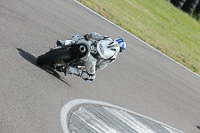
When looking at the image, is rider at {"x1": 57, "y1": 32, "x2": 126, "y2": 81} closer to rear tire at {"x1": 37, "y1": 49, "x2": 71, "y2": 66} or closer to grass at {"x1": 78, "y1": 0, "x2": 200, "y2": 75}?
rear tire at {"x1": 37, "y1": 49, "x2": 71, "y2": 66}

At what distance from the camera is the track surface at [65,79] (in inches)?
218

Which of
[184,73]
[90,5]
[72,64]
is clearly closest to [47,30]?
[72,64]

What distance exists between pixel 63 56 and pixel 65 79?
0.84 meters

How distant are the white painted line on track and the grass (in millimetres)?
8068

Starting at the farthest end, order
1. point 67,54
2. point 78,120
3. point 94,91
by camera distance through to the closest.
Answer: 1. point 94,91
2. point 67,54
3. point 78,120

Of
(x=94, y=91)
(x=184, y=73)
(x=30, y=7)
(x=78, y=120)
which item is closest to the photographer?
(x=78, y=120)

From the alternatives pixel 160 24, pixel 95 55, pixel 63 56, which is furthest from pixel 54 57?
pixel 160 24

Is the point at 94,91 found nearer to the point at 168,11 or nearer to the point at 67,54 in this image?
the point at 67,54

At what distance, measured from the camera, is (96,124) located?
6.48m


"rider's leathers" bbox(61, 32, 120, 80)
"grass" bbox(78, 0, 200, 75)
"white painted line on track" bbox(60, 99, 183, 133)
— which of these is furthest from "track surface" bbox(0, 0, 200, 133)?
"grass" bbox(78, 0, 200, 75)

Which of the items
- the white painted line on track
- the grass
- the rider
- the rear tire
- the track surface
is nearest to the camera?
the track surface

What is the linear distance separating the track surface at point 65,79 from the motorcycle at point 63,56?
225 mm

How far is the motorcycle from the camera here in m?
6.82

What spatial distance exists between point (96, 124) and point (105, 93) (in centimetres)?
172
